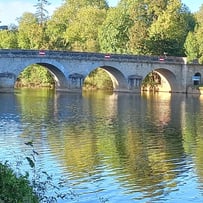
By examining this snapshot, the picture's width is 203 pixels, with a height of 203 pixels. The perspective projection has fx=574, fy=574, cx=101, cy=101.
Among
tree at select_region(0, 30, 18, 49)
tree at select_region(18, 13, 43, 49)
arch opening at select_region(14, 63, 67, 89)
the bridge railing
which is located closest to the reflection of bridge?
the bridge railing

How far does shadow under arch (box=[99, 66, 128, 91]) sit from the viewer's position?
2557 inches

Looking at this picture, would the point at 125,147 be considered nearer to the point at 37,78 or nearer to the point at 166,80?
the point at 166,80

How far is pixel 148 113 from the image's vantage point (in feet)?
119

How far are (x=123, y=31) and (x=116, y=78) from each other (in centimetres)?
999

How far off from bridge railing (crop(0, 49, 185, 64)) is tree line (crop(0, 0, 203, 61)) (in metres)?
3.45

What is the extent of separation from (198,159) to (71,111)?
18.6 metres

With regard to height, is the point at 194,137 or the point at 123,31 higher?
the point at 123,31

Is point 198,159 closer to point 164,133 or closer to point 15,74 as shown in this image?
point 164,133

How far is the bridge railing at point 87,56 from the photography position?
56.8m

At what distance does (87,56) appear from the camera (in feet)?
202

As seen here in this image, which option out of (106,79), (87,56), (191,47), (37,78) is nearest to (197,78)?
(191,47)

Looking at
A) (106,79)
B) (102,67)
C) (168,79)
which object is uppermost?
(102,67)

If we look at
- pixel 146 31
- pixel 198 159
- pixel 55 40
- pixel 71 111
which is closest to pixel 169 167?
pixel 198 159

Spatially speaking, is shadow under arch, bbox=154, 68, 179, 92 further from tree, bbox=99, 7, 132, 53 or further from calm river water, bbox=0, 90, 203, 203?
calm river water, bbox=0, 90, 203, 203
